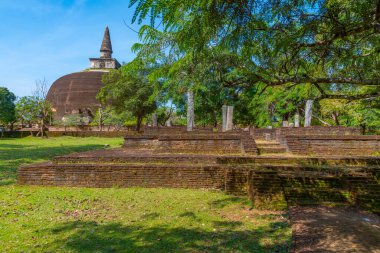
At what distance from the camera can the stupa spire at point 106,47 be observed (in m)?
58.6

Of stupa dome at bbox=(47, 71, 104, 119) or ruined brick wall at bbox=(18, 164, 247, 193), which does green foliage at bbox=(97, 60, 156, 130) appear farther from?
ruined brick wall at bbox=(18, 164, 247, 193)

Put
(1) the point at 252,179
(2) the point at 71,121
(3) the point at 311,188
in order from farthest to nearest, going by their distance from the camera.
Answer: (2) the point at 71,121 < (1) the point at 252,179 < (3) the point at 311,188

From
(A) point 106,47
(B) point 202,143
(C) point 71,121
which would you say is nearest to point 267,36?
(B) point 202,143

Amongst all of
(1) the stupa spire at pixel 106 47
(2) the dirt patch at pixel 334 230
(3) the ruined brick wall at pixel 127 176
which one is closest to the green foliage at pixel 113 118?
(1) the stupa spire at pixel 106 47

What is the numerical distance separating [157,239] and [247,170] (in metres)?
2.93

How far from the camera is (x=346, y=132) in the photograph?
1302 centimetres

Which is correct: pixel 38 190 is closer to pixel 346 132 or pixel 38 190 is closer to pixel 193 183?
pixel 193 183

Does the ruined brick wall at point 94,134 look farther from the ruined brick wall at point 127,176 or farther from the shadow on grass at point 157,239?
the shadow on grass at point 157,239

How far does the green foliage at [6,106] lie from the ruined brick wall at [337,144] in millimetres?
35084

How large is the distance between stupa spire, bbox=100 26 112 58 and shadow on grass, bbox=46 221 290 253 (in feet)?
193

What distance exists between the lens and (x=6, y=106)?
3472 centimetres

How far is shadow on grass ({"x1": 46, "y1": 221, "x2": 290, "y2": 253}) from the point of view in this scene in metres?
3.38

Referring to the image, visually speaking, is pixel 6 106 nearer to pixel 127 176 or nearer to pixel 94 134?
pixel 94 134

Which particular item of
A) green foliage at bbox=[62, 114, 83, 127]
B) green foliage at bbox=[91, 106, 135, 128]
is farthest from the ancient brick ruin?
green foliage at bbox=[62, 114, 83, 127]
